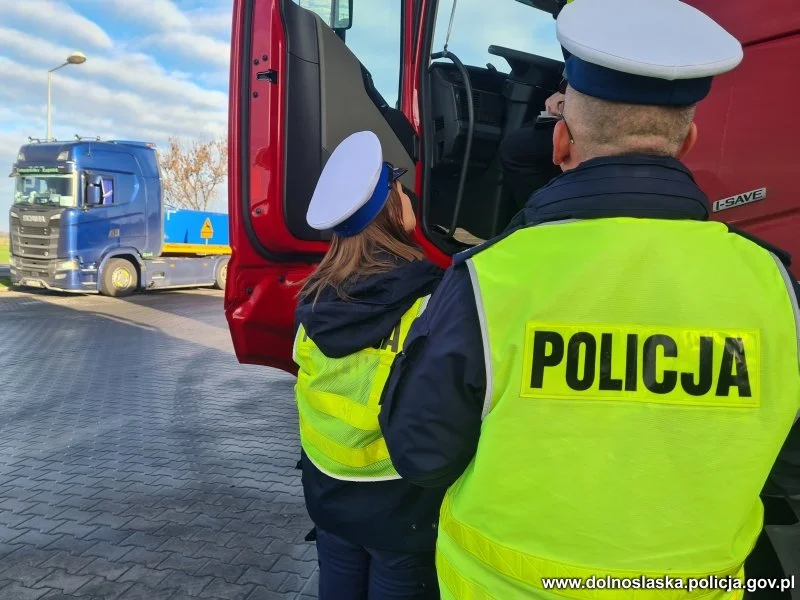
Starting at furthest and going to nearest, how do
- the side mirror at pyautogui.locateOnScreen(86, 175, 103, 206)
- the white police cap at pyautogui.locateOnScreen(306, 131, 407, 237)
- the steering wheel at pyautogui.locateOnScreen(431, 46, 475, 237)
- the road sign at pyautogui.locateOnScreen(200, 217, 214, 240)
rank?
the road sign at pyautogui.locateOnScreen(200, 217, 214, 240) → the side mirror at pyautogui.locateOnScreen(86, 175, 103, 206) → the steering wheel at pyautogui.locateOnScreen(431, 46, 475, 237) → the white police cap at pyautogui.locateOnScreen(306, 131, 407, 237)

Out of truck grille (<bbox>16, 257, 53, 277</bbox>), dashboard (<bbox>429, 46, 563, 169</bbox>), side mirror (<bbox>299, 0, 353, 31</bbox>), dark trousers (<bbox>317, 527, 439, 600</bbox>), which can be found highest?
side mirror (<bbox>299, 0, 353, 31</bbox>)

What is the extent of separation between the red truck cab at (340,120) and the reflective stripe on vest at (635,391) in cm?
237

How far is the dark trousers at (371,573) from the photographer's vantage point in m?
1.81

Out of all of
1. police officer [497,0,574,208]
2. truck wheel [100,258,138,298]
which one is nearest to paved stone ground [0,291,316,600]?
police officer [497,0,574,208]

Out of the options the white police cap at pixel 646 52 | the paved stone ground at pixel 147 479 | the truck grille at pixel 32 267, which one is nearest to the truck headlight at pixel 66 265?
the truck grille at pixel 32 267

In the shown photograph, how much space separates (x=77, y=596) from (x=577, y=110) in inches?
120

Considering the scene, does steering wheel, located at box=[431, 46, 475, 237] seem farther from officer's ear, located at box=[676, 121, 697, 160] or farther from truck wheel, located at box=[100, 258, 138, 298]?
truck wheel, located at box=[100, 258, 138, 298]

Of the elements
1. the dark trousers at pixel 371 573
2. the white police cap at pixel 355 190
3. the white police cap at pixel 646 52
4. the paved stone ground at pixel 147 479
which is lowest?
the paved stone ground at pixel 147 479

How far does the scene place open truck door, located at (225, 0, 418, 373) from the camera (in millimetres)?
3143

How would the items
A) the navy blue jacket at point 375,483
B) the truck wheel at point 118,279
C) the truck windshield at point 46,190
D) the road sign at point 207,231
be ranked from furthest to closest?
1. the road sign at point 207,231
2. the truck wheel at point 118,279
3. the truck windshield at point 46,190
4. the navy blue jacket at point 375,483

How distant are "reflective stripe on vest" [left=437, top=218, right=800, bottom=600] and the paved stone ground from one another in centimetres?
230

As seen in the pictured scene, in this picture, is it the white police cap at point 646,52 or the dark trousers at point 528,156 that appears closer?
the white police cap at point 646,52

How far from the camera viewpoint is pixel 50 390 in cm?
653

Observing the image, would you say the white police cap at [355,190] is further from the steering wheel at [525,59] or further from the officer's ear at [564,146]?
the steering wheel at [525,59]
